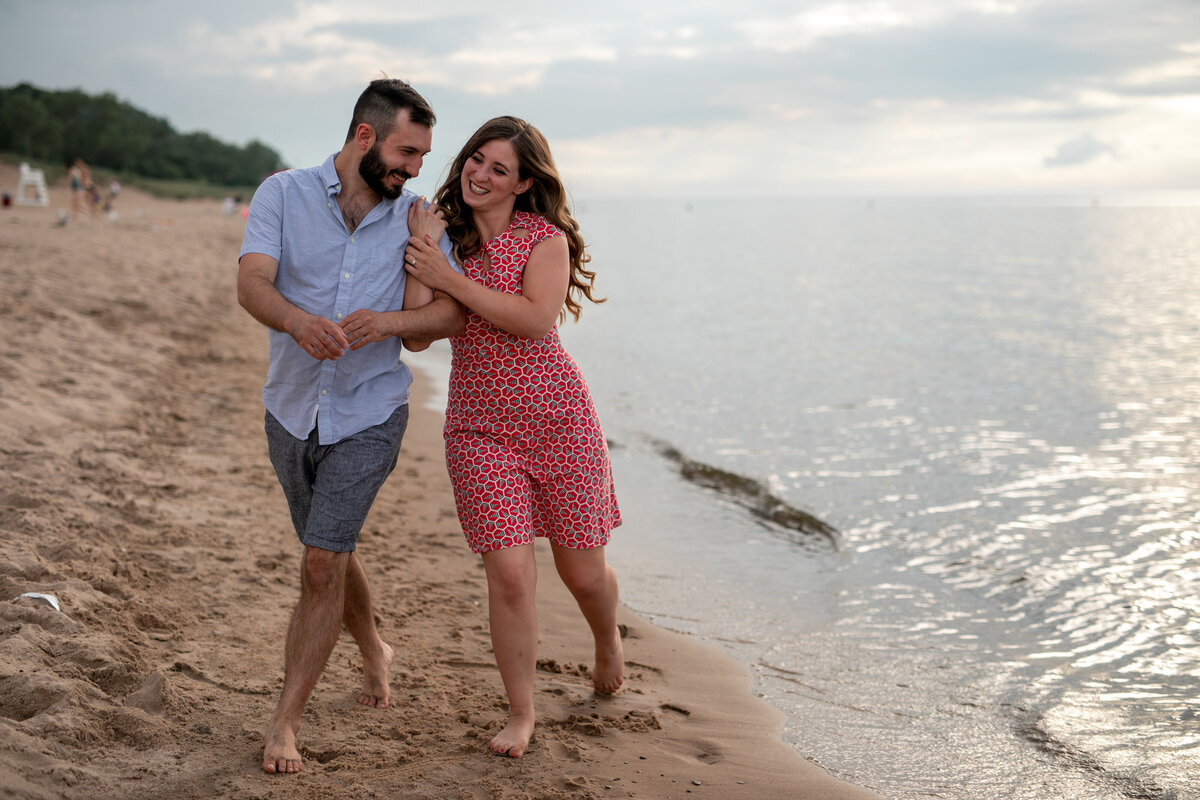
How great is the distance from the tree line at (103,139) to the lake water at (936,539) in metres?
48.6

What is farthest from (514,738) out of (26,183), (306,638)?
(26,183)

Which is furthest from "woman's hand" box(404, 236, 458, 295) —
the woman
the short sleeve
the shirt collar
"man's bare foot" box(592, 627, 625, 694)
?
"man's bare foot" box(592, 627, 625, 694)

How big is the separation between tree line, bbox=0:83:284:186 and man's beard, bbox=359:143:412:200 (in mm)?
56910

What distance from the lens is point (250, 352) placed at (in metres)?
11.8

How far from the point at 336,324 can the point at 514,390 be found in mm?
662

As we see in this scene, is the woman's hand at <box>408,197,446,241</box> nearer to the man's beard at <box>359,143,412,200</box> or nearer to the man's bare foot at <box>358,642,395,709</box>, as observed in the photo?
the man's beard at <box>359,143,412,200</box>

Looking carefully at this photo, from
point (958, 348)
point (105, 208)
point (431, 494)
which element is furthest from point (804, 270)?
point (431, 494)

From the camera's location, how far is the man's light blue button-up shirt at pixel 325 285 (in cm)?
321

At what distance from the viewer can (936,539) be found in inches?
279

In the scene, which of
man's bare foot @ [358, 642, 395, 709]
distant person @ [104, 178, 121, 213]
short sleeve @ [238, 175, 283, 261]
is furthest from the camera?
distant person @ [104, 178, 121, 213]

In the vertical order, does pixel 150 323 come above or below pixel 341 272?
below

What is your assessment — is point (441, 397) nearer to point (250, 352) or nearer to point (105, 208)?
point (250, 352)

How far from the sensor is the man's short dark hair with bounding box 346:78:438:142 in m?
3.24

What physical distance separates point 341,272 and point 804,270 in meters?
36.3
